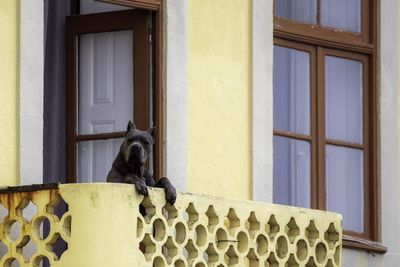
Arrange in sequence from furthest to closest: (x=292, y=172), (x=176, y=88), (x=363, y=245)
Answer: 1. (x=363, y=245)
2. (x=292, y=172)
3. (x=176, y=88)

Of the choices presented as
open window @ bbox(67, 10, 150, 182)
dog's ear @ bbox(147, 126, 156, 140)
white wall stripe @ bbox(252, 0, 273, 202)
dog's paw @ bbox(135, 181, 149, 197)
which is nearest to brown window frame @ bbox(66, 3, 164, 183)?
open window @ bbox(67, 10, 150, 182)

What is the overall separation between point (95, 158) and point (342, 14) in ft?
10.5

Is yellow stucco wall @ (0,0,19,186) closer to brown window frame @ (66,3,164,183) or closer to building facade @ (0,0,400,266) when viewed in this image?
building facade @ (0,0,400,266)

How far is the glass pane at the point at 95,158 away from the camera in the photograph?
2239 centimetres

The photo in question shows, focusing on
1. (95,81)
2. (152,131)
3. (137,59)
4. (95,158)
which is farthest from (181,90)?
(152,131)

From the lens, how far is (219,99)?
2256 cm

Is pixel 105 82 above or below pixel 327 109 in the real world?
above

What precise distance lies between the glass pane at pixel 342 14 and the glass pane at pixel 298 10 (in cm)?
12

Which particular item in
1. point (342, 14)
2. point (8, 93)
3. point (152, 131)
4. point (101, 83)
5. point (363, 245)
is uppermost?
point (342, 14)

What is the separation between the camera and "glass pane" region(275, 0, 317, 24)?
23.6 metres

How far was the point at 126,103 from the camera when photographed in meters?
22.3

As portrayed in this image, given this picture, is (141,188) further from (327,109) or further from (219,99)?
(327,109)

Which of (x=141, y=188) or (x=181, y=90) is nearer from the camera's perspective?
(x=141, y=188)

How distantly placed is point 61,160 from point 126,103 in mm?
777
